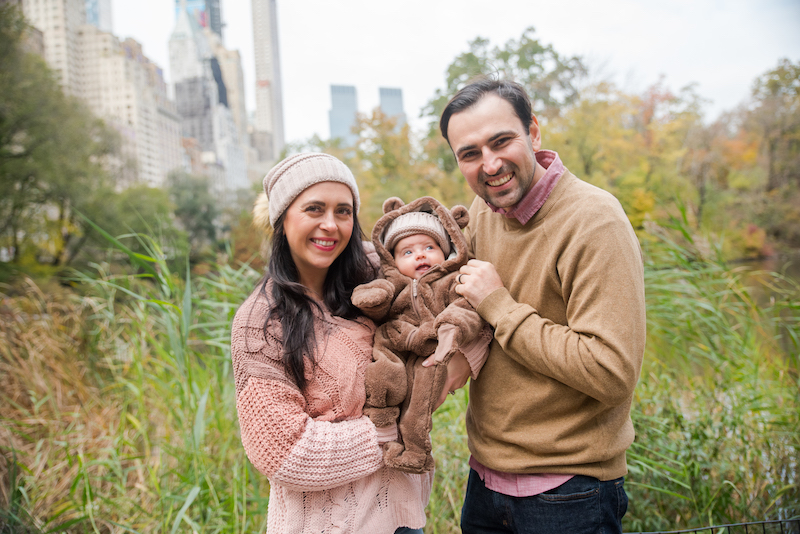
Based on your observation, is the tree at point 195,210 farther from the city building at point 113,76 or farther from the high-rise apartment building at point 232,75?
the high-rise apartment building at point 232,75

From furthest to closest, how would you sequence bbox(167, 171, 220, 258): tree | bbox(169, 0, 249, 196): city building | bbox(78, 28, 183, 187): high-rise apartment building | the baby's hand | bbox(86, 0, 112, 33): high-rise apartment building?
bbox(169, 0, 249, 196): city building < bbox(86, 0, 112, 33): high-rise apartment building < bbox(78, 28, 183, 187): high-rise apartment building < bbox(167, 171, 220, 258): tree < the baby's hand

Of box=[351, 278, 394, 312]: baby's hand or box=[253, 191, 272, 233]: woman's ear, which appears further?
box=[253, 191, 272, 233]: woman's ear

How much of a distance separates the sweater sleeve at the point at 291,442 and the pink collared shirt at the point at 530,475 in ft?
1.46

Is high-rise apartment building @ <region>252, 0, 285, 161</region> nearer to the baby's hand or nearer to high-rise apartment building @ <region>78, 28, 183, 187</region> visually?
high-rise apartment building @ <region>78, 28, 183, 187</region>

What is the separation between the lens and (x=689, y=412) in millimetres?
2658

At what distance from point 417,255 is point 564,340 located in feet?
1.89

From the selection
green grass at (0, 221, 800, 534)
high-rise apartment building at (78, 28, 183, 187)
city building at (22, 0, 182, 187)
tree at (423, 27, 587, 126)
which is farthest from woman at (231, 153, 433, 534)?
high-rise apartment building at (78, 28, 183, 187)

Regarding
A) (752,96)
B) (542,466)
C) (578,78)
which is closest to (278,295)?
(542,466)

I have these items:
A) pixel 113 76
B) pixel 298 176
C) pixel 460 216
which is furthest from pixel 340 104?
pixel 298 176

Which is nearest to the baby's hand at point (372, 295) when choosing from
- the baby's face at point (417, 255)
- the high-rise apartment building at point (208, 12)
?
the baby's face at point (417, 255)

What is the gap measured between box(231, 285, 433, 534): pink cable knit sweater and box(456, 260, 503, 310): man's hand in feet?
1.12

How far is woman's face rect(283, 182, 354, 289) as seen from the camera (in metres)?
1.45

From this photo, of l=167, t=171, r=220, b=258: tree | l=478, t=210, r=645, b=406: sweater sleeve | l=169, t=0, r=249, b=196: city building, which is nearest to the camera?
l=478, t=210, r=645, b=406: sweater sleeve

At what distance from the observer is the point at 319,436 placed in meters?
1.25
